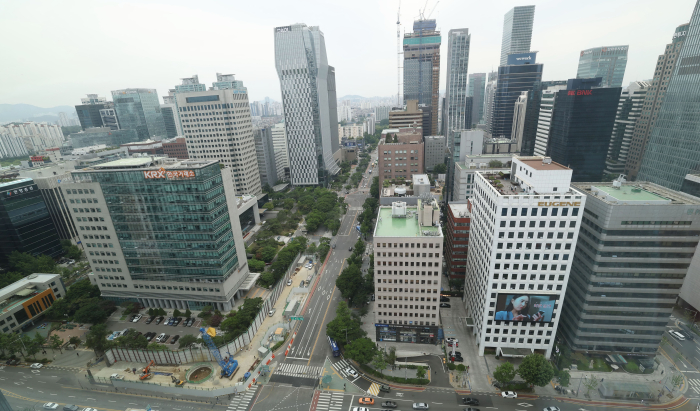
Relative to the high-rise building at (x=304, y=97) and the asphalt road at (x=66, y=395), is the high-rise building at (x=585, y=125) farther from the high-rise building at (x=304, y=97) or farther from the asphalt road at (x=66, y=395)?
the asphalt road at (x=66, y=395)

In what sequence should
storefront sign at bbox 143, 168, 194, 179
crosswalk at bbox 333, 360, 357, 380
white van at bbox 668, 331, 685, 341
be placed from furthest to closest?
storefront sign at bbox 143, 168, 194, 179, white van at bbox 668, 331, 685, 341, crosswalk at bbox 333, 360, 357, 380

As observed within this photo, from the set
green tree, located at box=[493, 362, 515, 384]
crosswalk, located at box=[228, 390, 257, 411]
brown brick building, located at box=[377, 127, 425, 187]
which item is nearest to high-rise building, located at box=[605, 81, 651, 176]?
brown brick building, located at box=[377, 127, 425, 187]

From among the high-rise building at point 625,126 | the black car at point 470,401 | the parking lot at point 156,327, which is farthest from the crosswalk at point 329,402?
the high-rise building at point 625,126

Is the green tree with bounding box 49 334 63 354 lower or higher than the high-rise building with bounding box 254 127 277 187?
lower

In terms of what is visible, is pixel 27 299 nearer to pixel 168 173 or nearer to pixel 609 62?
pixel 168 173

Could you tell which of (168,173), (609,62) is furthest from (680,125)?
(609,62)

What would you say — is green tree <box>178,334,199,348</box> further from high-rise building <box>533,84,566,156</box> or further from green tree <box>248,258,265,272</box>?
high-rise building <box>533,84,566,156</box>
